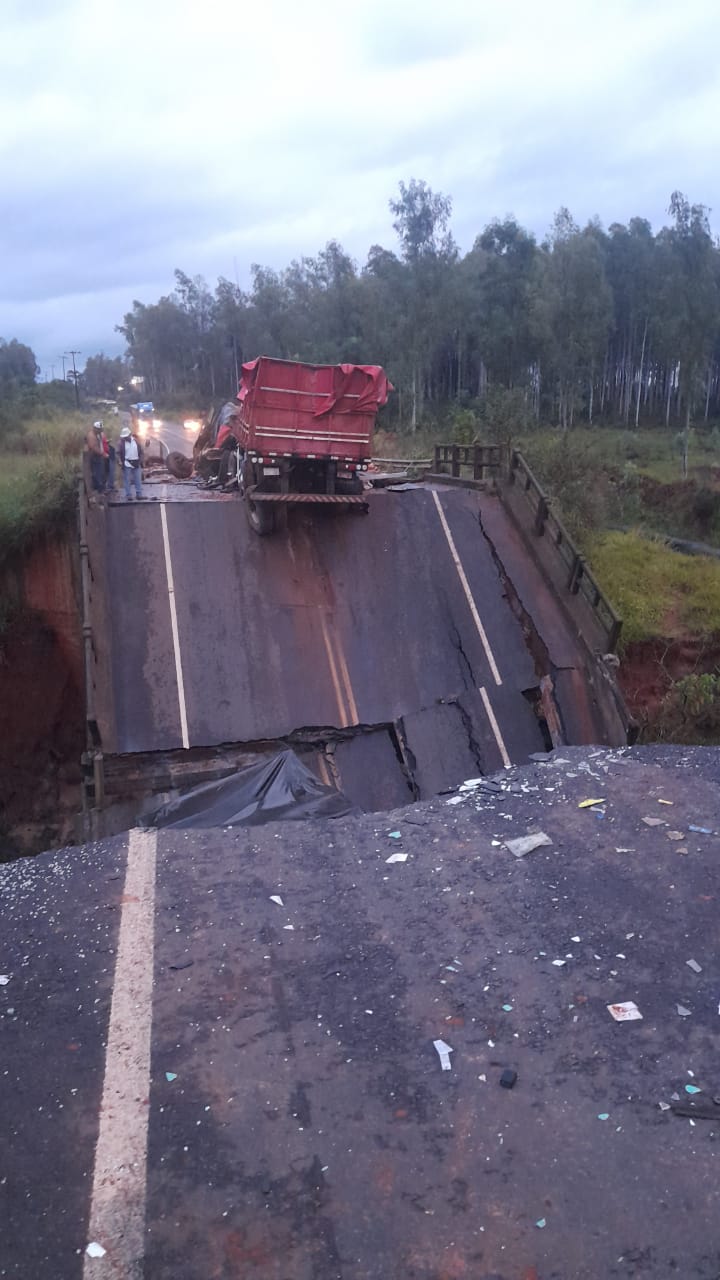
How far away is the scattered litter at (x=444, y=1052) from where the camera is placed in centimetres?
385

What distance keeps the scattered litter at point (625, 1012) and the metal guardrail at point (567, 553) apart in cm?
536

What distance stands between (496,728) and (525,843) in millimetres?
3376

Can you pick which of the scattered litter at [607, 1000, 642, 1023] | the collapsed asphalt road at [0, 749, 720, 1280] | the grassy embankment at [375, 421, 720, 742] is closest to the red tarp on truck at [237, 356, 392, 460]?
the collapsed asphalt road at [0, 749, 720, 1280]

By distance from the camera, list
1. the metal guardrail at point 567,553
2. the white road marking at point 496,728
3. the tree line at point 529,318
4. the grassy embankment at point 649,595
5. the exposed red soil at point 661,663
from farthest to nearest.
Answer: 1. the tree line at point 529,318
2. the exposed red soil at point 661,663
3. the grassy embankment at point 649,595
4. the metal guardrail at point 567,553
5. the white road marking at point 496,728

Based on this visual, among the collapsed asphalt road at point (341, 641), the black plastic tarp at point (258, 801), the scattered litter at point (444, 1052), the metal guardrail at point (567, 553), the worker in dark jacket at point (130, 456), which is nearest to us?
the scattered litter at point (444, 1052)

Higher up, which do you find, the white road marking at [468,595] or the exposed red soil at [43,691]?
the white road marking at [468,595]

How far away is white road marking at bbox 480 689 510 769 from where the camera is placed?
887cm

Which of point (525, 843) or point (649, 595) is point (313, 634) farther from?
point (649, 595)

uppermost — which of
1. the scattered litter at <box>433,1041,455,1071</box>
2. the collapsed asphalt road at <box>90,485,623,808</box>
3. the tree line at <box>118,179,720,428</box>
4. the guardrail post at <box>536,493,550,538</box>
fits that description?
the tree line at <box>118,179,720,428</box>

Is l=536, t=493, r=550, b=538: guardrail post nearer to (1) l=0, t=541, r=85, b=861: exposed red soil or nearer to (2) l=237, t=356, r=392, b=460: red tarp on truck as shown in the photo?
(2) l=237, t=356, r=392, b=460: red tarp on truck

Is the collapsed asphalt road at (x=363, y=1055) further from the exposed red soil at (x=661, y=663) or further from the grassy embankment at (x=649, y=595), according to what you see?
the exposed red soil at (x=661, y=663)

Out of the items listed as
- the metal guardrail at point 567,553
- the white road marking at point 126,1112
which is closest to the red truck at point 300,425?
the metal guardrail at point 567,553

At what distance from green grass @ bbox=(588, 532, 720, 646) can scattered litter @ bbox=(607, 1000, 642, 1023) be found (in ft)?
38.7

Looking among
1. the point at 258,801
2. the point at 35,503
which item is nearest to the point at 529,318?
the point at 35,503
